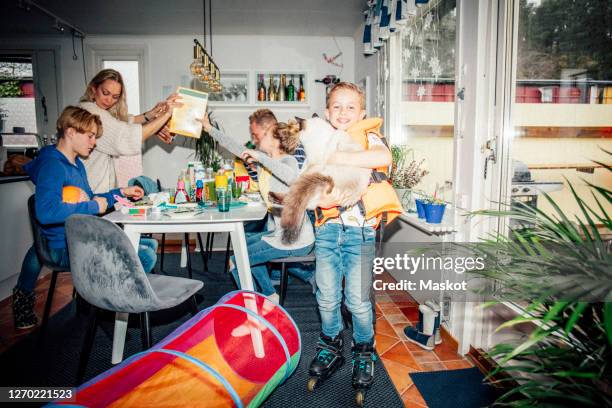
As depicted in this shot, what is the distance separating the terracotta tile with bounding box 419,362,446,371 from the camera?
216cm

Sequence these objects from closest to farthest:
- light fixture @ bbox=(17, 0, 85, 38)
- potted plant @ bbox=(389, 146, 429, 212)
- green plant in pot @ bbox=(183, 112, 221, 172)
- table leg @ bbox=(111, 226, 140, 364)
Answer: table leg @ bbox=(111, 226, 140, 364) → potted plant @ bbox=(389, 146, 429, 212) → light fixture @ bbox=(17, 0, 85, 38) → green plant in pot @ bbox=(183, 112, 221, 172)

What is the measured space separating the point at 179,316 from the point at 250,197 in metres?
1.04

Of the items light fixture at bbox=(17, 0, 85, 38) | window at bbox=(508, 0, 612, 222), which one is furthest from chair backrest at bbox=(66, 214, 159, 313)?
light fixture at bbox=(17, 0, 85, 38)

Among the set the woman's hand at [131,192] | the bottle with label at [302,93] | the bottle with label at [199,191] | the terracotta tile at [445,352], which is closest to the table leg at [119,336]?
the woman's hand at [131,192]

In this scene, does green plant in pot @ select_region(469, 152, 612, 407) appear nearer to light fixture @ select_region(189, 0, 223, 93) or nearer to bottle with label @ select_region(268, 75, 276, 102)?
light fixture @ select_region(189, 0, 223, 93)

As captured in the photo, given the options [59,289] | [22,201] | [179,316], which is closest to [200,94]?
[179,316]

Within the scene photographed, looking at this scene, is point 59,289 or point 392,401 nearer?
point 392,401

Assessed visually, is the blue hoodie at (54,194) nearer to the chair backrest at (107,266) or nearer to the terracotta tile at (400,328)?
the chair backrest at (107,266)

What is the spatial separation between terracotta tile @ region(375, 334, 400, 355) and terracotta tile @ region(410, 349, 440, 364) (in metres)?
0.16

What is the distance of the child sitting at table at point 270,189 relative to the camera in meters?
2.03

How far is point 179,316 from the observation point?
9.31 feet

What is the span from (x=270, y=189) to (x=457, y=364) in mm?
1544

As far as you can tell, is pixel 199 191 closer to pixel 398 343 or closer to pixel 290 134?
pixel 290 134

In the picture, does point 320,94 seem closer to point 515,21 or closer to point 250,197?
point 250,197
